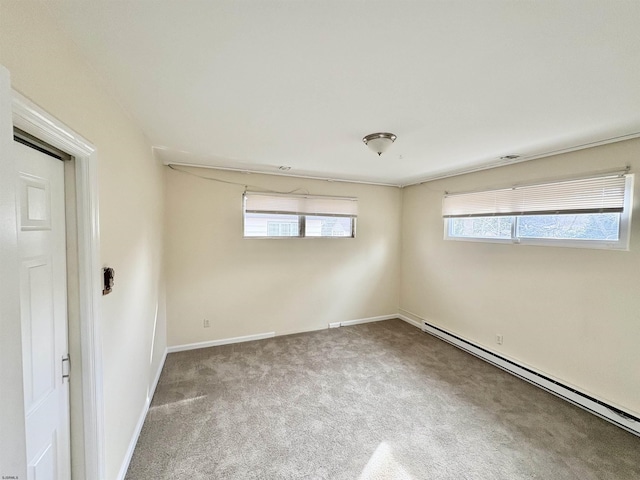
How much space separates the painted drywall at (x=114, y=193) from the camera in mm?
844

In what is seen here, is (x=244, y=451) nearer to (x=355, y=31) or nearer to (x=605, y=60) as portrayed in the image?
(x=355, y=31)

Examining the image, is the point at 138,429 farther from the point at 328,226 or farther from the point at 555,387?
the point at 555,387

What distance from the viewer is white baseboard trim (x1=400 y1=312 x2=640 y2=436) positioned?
2.13 meters

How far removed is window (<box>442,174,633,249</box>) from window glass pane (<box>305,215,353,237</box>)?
1.57 meters

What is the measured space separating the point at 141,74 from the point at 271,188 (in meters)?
2.40

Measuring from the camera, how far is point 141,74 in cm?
133

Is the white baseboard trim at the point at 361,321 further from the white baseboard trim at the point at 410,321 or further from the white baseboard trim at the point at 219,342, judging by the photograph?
the white baseboard trim at the point at 219,342

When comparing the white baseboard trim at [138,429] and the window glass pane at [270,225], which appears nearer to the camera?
the white baseboard trim at [138,429]

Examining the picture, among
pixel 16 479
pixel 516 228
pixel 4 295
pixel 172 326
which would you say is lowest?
pixel 172 326

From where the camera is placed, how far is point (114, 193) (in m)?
1.52

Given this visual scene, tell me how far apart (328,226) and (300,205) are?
22.7 inches

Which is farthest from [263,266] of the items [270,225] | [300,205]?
[300,205]

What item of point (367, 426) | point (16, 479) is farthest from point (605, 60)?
point (367, 426)

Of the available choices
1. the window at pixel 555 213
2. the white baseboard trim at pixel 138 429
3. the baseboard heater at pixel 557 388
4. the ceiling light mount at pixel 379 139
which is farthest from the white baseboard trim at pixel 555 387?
the white baseboard trim at pixel 138 429
